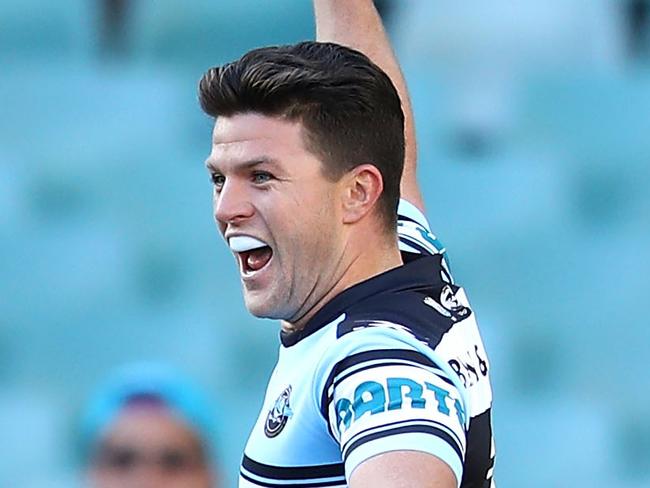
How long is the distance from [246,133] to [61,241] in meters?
3.31

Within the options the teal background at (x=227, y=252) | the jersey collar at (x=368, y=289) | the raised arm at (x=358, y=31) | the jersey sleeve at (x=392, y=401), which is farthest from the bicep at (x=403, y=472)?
the teal background at (x=227, y=252)

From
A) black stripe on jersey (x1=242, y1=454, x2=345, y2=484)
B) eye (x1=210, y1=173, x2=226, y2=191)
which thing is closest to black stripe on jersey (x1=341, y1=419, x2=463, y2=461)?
black stripe on jersey (x1=242, y1=454, x2=345, y2=484)

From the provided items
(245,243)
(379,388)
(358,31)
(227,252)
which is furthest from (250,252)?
(227,252)

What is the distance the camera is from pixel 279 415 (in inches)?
59.8

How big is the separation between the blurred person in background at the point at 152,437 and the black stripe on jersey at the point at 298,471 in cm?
22

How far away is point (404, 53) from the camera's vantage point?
4.97 meters

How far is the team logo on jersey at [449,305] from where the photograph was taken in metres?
1.54

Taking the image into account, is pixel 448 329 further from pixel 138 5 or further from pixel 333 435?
pixel 138 5

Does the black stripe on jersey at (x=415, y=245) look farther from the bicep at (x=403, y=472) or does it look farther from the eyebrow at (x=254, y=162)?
the bicep at (x=403, y=472)

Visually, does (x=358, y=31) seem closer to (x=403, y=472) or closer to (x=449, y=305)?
(x=449, y=305)

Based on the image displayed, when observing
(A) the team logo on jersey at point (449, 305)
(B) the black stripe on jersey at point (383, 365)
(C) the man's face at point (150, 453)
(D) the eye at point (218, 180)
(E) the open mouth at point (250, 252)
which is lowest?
(B) the black stripe on jersey at point (383, 365)

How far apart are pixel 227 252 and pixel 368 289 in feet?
10.4

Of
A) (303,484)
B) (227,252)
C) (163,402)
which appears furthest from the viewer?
(227,252)

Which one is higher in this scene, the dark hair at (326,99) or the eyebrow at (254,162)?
the dark hair at (326,99)
